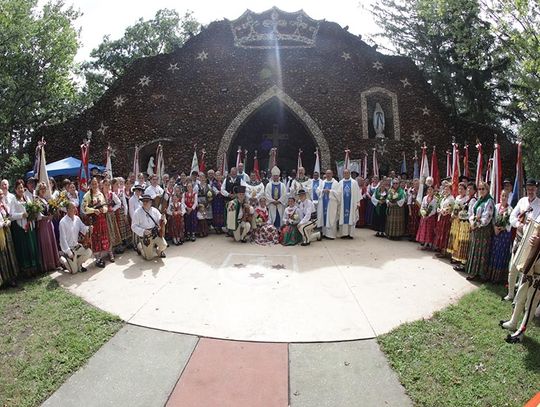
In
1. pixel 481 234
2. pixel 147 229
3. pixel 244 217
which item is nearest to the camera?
pixel 481 234

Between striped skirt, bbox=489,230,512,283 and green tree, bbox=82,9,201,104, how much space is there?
30156mm

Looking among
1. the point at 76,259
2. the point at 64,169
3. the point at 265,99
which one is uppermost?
the point at 265,99

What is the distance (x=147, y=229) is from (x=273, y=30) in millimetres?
13360

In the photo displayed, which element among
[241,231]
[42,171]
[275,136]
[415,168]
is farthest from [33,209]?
[415,168]

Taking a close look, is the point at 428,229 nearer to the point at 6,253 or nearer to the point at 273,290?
the point at 273,290

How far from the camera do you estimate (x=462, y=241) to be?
8.22 metres

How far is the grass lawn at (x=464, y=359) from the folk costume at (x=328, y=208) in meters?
5.52

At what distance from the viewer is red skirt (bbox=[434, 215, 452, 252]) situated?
9.19 meters

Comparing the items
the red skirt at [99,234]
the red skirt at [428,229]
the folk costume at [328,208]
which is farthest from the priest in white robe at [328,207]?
the red skirt at [99,234]

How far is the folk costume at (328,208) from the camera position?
11.4 m

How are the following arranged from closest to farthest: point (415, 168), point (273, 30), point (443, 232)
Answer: point (443, 232), point (415, 168), point (273, 30)

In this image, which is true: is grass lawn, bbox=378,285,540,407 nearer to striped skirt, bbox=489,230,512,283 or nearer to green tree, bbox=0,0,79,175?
striped skirt, bbox=489,230,512,283

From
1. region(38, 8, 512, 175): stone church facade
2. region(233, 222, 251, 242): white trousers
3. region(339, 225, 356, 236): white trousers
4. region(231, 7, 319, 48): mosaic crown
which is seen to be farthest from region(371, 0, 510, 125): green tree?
region(233, 222, 251, 242): white trousers

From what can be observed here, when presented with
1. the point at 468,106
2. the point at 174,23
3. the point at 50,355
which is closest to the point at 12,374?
the point at 50,355
